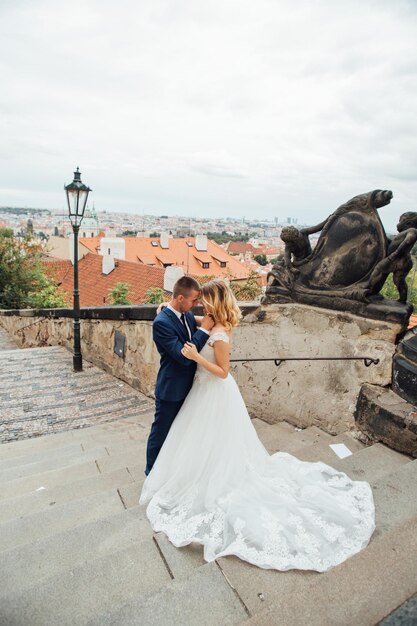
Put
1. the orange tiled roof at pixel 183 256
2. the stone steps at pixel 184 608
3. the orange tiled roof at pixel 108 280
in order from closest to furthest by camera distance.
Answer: the stone steps at pixel 184 608
the orange tiled roof at pixel 108 280
the orange tiled roof at pixel 183 256

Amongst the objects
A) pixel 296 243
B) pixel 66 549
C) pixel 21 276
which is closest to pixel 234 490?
pixel 66 549

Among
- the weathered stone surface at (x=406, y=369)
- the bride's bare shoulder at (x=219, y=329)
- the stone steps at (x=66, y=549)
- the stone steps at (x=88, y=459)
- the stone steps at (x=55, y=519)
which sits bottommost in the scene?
the stone steps at (x=88, y=459)

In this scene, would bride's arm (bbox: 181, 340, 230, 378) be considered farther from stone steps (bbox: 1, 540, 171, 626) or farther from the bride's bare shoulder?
stone steps (bbox: 1, 540, 171, 626)

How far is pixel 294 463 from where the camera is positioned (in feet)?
7.97

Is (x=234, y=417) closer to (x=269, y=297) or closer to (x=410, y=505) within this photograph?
(x=410, y=505)

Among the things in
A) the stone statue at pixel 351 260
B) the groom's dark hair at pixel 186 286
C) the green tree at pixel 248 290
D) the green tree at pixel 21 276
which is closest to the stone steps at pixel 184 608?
the groom's dark hair at pixel 186 286

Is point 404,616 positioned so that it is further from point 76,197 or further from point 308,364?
point 76,197

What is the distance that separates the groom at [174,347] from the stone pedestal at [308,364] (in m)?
1.33

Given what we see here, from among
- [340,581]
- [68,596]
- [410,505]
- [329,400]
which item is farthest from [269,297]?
[68,596]

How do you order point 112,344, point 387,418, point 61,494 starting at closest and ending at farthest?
point 61,494 → point 387,418 → point 112,344

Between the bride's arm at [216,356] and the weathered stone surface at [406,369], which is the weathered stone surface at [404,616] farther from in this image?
the weathered stone surface at [406,369]

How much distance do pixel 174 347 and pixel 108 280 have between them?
2071 cm

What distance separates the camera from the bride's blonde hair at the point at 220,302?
226cm

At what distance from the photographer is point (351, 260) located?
3119 mm
